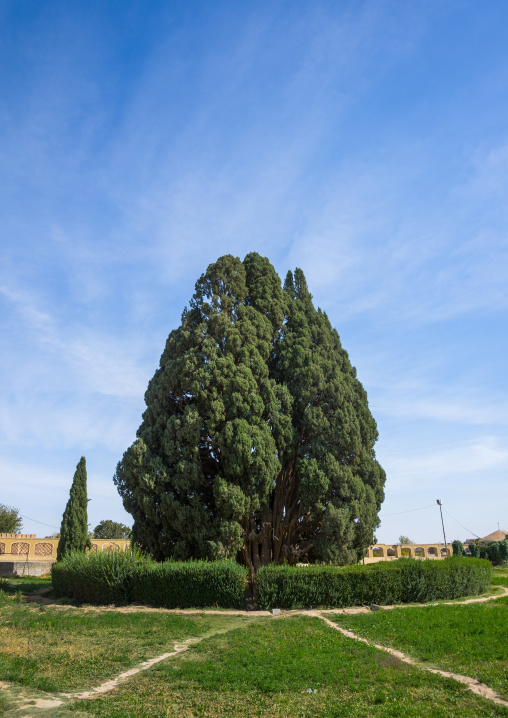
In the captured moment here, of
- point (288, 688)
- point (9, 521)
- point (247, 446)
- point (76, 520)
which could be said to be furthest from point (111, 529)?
point (288, 688)

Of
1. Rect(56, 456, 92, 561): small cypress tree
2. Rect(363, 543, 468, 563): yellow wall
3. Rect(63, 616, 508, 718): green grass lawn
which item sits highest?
Rect(56, 456, 92, 561): small cypress tree

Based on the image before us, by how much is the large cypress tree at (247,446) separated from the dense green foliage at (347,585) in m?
2.96

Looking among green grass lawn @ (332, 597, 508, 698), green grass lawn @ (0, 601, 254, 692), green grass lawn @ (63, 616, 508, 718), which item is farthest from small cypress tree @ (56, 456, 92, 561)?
green grass lawn @ (63, 616, 508, 718)

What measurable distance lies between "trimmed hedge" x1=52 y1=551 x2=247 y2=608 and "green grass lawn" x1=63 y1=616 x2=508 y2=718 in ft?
18.7

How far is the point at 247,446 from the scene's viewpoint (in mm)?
18297

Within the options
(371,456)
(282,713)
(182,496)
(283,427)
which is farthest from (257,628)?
(371,456)

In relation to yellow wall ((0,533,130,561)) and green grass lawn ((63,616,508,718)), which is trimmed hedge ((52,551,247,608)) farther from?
yellow wall ((0,533,130,561))

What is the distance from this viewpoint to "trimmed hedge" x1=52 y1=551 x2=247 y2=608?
15281mm

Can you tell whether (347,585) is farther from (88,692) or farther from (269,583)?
(88,692)

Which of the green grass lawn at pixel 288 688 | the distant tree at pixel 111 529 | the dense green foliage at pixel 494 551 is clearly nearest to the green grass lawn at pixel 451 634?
the green grass lawn at pixel 288 688

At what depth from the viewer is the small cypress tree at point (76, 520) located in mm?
24719

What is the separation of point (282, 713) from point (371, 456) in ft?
57.6

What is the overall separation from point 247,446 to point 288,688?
443 inches

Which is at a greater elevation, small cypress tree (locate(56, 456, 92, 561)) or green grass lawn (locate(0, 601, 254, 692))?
small cypress tree (locate(56, 456, 92, 561))
